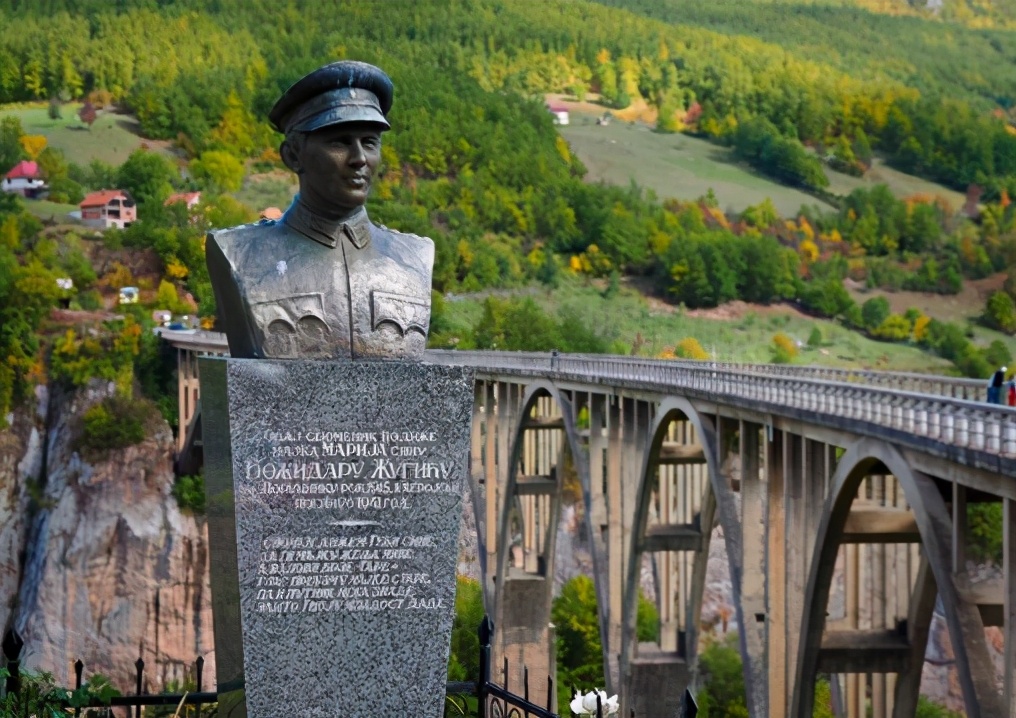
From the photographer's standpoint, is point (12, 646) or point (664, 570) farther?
point (664, 570)

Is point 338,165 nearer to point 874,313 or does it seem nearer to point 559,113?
point 874,313

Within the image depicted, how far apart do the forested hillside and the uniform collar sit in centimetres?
8371

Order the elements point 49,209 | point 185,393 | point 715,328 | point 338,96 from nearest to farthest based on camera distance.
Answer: point 338,96
point 185,393
point 715,328
point 49,209

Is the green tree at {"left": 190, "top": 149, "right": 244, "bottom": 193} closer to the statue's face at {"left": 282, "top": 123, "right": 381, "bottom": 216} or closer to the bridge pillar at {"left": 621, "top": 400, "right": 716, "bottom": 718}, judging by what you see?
the bridge pillar at {"left": 621, "top": 400, "right": 716, "bottom": 718}

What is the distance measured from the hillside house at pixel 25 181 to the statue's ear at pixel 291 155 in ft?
400

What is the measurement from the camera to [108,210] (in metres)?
120

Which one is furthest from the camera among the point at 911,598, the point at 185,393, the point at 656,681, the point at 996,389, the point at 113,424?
the point at 185,393

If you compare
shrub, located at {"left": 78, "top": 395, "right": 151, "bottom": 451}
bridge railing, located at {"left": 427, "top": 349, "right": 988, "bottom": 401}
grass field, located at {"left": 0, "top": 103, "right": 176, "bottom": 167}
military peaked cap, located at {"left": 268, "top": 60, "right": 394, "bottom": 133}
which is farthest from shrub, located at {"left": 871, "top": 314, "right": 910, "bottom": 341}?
military peaked cap, located at {"left": 268, "top": 60, "right": 394, "bottom": 133}

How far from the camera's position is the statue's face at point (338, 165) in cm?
1116

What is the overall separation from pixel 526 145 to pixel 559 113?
18025 millimetres

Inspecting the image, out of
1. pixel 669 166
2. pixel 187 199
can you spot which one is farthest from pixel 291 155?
pixel 669 166

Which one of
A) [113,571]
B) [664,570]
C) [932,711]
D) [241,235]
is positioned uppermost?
[241,235]

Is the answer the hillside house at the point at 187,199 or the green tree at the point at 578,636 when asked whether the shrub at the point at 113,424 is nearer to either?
the green tree at the point at 578,636

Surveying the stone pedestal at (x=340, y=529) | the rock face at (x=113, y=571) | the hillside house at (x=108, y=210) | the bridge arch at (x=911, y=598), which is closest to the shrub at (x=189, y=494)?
the rock face at (x=113, y=571)
